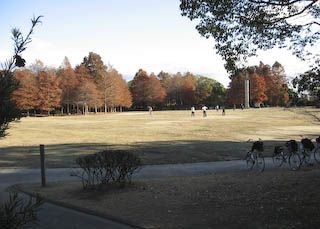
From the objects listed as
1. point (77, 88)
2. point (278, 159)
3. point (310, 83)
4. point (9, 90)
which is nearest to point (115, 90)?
point (77, 88)

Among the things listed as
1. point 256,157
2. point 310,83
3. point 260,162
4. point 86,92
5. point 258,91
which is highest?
point 86,92

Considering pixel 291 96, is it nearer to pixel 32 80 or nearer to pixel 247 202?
pixel 247 202

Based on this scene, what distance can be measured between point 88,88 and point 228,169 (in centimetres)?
9512

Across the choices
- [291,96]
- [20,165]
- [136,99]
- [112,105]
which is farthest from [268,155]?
[136,99]

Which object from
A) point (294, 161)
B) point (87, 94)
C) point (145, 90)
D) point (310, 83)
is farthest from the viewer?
point (145, 90)

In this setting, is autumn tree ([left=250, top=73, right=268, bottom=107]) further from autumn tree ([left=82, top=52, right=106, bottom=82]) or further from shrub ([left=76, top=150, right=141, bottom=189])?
shrub ([left=76, top=150, right=141, bottom=189])

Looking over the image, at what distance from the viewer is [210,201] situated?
32.4 ft

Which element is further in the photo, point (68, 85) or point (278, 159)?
point (68, 85)

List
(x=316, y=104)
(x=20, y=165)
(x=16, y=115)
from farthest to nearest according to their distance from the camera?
(x=20, y=165)
(x=316, y=104)
(x=16, y=115)

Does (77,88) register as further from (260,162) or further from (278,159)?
(260,162)

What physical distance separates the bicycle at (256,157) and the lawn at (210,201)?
235cm

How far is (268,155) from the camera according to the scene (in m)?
20.2

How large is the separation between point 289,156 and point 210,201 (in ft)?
20.7

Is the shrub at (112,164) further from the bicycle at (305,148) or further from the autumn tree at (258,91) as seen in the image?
the autumn tree at (258,91)
